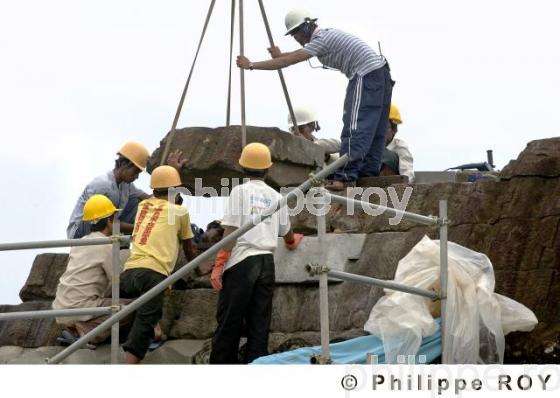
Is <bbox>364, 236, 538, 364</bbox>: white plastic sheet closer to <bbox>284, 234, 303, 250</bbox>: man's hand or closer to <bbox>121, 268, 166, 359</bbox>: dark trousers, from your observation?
<bbox>284, 234, 303, 250</bbox>: man's hand

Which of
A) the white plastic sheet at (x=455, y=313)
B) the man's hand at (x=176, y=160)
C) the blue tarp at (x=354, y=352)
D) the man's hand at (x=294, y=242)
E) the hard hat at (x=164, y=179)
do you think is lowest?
the blue tarp at (x=354, y=352)

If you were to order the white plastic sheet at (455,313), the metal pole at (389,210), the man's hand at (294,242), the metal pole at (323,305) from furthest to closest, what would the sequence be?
the man's hand at (294,242) → the white plastic sheet at (455,313) → the metal pole at (389,210) → the metal pole at (323,305)

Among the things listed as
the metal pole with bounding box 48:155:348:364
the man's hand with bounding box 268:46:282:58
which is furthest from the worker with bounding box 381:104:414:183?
the metal pole with bounding box 48:155:348:364

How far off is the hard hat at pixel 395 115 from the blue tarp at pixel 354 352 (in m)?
3.48

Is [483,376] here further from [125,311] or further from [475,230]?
[475,230]

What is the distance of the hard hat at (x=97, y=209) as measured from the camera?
9.80 meters

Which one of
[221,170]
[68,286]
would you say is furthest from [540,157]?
[68,286]

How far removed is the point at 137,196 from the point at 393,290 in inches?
119

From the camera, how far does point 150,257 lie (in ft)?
30.5

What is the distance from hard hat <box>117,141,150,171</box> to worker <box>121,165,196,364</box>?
54.4 inches

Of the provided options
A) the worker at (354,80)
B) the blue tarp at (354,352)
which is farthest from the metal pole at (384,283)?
the worker at (354,80)

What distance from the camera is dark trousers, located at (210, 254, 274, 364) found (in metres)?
8.81

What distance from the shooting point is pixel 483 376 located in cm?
660

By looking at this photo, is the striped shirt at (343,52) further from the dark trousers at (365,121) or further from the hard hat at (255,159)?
the hard hat at (255,159)
